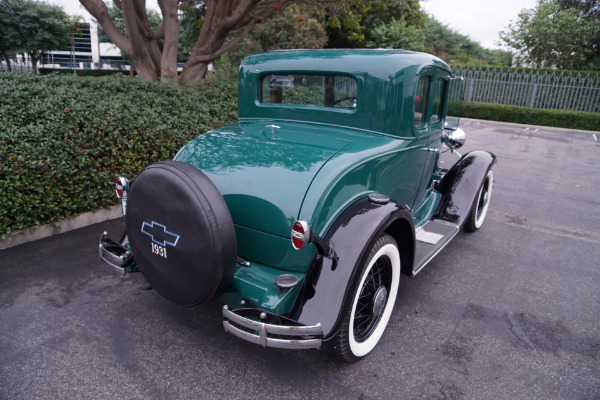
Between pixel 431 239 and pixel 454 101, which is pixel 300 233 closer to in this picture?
pixel 431 239

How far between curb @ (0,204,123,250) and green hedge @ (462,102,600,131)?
15.2 metres

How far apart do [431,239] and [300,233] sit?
1761 millimetres

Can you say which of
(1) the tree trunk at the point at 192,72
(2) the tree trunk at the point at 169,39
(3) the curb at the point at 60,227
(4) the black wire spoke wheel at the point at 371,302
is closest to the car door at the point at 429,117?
(4) the black wire spoke wheel at the point at 371,302

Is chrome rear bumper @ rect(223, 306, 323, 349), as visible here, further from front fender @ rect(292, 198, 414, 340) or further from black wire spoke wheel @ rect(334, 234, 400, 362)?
black wire spoke wheel @ rect(334, 234, 400, 362)

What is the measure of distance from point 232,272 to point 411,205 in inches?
80.0

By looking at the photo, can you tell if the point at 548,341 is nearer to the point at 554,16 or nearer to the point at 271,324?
the point at 271,324

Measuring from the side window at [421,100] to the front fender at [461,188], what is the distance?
0.95 m

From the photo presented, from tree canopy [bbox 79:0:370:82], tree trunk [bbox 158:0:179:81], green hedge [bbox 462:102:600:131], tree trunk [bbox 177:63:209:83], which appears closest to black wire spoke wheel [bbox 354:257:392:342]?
tree canopy [bbox 79:0:370:82]

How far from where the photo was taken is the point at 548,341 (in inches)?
105

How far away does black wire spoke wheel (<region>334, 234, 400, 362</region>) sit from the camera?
2223mm

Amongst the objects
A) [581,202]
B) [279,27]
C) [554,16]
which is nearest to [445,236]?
[581,202]

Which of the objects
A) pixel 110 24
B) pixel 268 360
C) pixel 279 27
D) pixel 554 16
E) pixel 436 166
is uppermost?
pixel 554 16

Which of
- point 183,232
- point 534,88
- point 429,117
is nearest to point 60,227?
point 183,232

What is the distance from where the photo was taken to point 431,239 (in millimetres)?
3367
